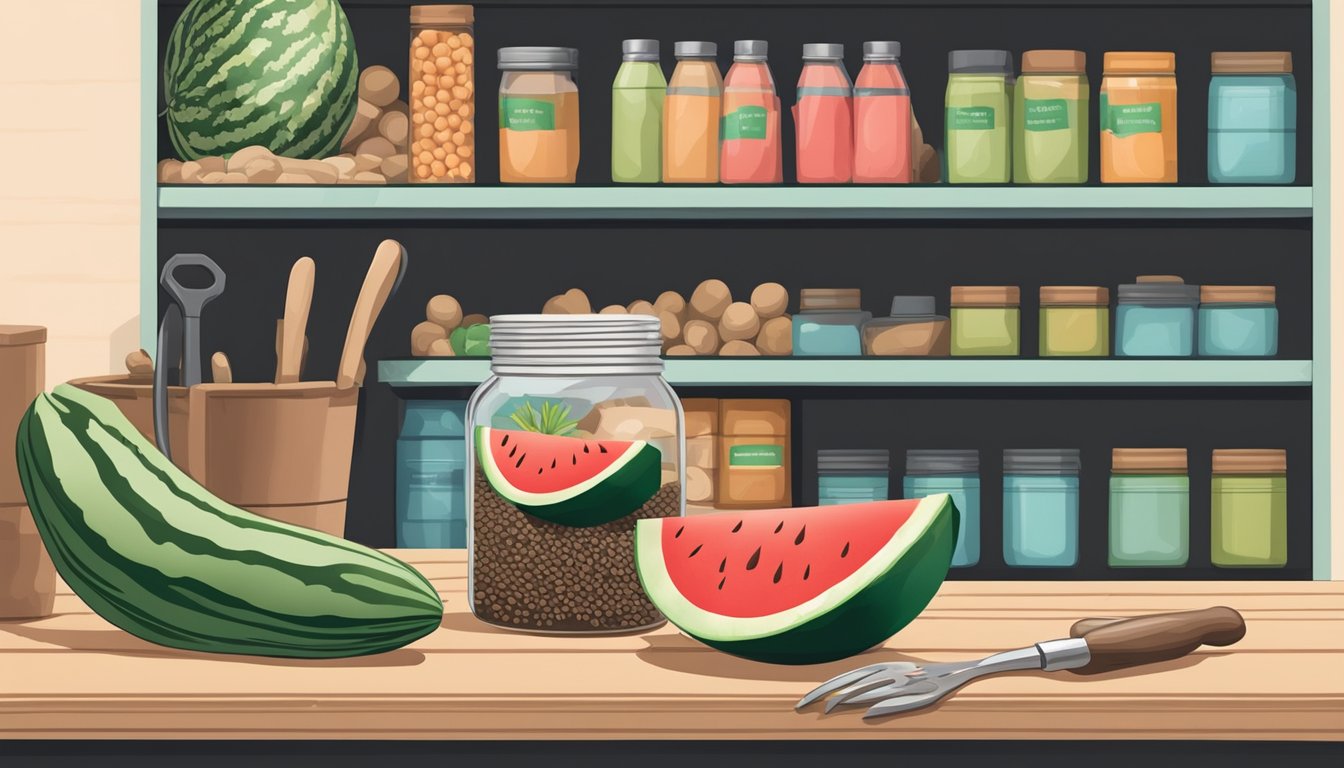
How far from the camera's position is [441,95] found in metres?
2.22

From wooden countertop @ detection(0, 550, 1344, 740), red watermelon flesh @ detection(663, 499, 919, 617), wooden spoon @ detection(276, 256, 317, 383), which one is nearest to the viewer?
wooden countertop @ detection(0, 550, 1344, 740)

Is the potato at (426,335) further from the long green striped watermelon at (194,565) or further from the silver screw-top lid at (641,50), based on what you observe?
the long green striped watermelon at (194,565)

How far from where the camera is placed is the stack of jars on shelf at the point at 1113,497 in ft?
7.31

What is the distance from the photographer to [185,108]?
222 centimetres

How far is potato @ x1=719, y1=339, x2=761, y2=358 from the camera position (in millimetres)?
2256

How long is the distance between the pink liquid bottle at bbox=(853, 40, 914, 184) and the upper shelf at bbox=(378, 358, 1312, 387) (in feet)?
0.90

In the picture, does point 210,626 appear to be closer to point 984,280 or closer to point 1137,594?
point 1137,594

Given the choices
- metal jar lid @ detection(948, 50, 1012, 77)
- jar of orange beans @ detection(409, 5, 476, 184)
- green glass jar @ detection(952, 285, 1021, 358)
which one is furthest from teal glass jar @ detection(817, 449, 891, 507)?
jar of orange beans @ detection(409, 5, 476, 184)

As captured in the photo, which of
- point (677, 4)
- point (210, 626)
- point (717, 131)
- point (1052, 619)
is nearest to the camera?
point (210, 626)

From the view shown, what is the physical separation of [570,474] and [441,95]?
1307 mm

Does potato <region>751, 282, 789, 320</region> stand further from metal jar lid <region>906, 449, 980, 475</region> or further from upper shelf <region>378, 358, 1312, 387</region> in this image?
metal jar lid <region>906, 449, 980, 475</region>

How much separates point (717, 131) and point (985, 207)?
41 cm

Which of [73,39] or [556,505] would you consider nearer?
[556,505]

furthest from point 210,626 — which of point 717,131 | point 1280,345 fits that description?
point 1280,345
